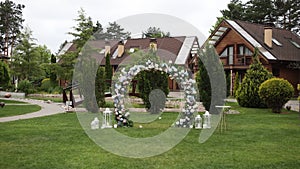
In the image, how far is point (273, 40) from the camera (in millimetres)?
26234

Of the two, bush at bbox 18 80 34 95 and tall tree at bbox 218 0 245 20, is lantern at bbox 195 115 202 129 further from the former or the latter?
tall tree at bbox 218 0 245 20

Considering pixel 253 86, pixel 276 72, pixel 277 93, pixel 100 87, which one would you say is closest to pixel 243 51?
pixel 276 72

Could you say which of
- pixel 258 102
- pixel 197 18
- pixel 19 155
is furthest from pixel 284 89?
pixel 19 155

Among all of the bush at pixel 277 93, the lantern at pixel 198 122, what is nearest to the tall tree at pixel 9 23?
the bush at pixel 277 93

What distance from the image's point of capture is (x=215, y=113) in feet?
45.8

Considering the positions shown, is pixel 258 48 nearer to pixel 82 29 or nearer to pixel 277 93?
pixel 277 93

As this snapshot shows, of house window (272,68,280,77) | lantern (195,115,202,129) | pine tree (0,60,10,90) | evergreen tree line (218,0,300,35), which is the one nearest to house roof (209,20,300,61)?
house window (272,68,280,77)

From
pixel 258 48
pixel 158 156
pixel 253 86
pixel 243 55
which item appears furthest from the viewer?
pixel 243 55

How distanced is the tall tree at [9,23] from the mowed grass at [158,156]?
39376 mm

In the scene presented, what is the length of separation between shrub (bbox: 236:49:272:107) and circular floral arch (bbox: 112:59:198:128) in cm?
759

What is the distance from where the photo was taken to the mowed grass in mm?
5789

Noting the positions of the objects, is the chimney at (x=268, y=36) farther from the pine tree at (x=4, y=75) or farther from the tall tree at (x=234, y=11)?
the pine tree at (x=4, y=75)

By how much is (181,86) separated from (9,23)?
41425 mm

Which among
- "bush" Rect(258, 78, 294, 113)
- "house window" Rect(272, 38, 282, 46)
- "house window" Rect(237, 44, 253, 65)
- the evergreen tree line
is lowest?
"bush" Rect(258, 78, 294, 113)
